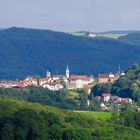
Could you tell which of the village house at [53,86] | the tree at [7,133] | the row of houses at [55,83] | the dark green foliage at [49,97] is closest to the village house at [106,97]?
the dark green foliage at [49,97]

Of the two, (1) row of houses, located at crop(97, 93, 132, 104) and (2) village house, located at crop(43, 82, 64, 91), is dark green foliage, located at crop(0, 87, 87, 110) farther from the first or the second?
(2) village house, located at crop(43, 82, 64, 91)

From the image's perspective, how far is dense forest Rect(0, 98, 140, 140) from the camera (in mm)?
50094

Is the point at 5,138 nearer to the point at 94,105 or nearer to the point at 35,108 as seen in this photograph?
the point at 35,108

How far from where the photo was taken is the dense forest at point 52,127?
50.1 meters

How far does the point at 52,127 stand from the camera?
51.6 metres

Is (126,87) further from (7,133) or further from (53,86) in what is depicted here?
(7,133)

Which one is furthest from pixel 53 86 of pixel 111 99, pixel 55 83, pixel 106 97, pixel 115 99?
pixel 115 99

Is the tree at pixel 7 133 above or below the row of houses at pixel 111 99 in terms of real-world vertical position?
above

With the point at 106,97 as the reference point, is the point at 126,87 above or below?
above

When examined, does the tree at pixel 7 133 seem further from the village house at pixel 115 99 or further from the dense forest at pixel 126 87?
the village house at pixel 115 99

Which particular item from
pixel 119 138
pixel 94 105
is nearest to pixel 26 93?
pixel 94 105

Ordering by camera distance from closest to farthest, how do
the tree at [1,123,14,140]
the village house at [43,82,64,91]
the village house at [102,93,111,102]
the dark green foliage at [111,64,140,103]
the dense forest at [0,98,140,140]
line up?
the tree at [1,123,14,140], the dense forest at [0,98,140,140], the dark green foliage at [111,64,140,103], the village house at [102,93,111,102], the village house at [43,82,64,91]

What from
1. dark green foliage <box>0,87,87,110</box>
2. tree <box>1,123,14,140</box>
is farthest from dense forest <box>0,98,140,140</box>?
dark green foliage <box>0,87,87,110</box>

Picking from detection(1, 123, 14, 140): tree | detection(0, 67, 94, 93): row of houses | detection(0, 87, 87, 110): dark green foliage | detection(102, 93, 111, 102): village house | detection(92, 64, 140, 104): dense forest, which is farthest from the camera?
detection(0, 67, 94, 93): row of houses
